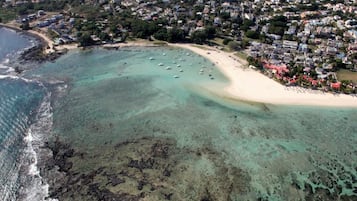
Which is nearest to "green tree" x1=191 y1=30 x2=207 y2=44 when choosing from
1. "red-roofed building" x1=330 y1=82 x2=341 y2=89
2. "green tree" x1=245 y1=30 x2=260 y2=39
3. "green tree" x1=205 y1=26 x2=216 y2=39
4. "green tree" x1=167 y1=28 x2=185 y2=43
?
"green tree" x1=205 y1=26 x2=216 y2=39

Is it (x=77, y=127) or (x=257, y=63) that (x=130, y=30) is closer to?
(x=257, y=63)

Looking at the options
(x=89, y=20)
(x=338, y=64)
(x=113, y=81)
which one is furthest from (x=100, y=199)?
(x=89, y=20)

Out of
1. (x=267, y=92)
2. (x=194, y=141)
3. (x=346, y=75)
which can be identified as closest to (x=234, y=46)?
(x=267, y=92)

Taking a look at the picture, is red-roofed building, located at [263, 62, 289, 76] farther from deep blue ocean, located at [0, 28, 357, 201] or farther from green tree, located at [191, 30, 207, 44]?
green tree, located at [191, 30, 207, 44]

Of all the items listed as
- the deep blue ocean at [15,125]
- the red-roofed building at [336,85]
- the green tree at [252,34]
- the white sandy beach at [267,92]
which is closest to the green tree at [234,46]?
the green tree at [252,34]

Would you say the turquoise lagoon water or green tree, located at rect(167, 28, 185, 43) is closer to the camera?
the turquoise lagoon water

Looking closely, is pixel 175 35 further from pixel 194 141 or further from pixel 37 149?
pixel 37 149

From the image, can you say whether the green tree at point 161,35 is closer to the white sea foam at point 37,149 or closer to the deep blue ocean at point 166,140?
the deep blue ocean at point 166,140
